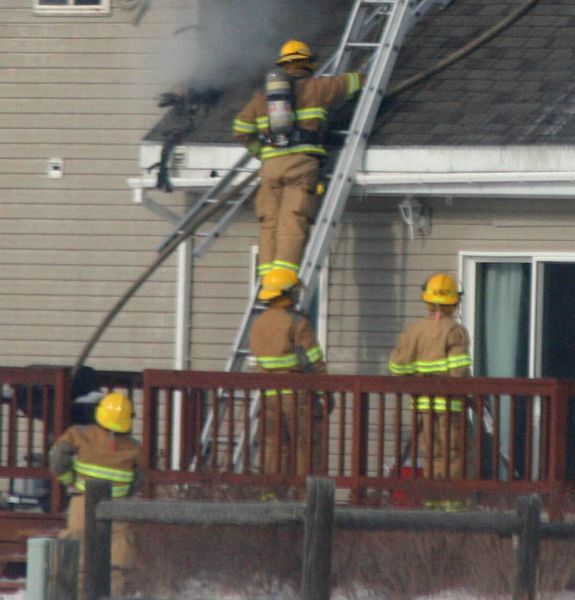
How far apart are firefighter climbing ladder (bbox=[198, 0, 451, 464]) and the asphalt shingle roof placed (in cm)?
19

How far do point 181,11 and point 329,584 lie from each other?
252 inches

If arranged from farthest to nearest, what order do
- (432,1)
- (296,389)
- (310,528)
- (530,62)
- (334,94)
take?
(432,1), (530,62), (334,94), (296,389), (310,528)

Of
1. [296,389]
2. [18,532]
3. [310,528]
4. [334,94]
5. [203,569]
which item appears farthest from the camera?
[334,94]

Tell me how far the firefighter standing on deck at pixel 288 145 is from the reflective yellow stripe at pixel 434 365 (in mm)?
1242

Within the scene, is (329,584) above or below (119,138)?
below

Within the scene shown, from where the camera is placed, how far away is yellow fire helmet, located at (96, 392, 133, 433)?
8680mm

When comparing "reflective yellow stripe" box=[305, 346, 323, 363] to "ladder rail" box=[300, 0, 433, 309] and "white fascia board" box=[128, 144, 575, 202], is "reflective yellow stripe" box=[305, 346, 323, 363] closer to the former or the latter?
"ladder rail" box=[300, 0, 433, 309]

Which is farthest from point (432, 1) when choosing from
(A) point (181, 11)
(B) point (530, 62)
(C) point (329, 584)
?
(C) point (329, 584)

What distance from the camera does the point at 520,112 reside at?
35.4 feet

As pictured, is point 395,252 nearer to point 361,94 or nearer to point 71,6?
point 361,94

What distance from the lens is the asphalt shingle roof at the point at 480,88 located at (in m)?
10.7

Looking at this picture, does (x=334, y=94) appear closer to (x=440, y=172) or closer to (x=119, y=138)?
(x=440, y=172)

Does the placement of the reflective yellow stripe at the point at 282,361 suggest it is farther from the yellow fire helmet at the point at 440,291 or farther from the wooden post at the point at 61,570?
the wooden post at the point at 61,570

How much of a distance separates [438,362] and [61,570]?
3042 mm
